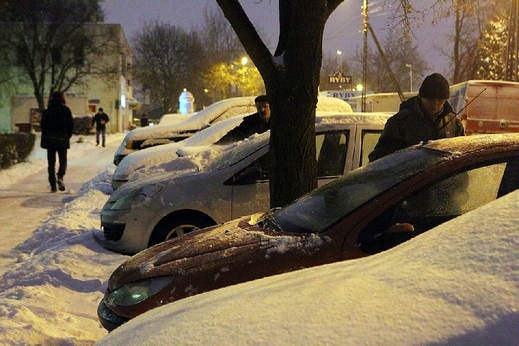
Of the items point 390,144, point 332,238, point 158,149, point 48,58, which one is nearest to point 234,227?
point 332,238

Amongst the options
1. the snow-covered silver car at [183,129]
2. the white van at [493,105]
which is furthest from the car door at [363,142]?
the white van at [493,105]

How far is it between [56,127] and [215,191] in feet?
23.4

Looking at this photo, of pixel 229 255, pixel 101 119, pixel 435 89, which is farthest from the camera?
pixel 101 119

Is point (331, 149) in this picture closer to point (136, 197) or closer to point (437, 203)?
point (136, 197)

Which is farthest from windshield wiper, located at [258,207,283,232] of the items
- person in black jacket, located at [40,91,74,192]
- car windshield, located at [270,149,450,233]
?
person in black jacket, located at [40,91,74,192]

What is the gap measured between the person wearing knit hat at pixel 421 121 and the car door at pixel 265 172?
108 cm

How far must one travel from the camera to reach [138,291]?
400cm

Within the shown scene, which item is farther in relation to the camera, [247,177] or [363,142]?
[363,142]

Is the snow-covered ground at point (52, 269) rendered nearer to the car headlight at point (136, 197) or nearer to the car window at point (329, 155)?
the car headlight at point (136, 197)

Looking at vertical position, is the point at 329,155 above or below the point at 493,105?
below

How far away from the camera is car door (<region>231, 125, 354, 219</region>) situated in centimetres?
666

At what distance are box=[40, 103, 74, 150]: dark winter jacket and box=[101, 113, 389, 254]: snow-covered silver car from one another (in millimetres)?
6114

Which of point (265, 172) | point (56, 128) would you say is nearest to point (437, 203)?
point (265, 172)

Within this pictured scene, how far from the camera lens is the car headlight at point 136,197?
22.2 feet
